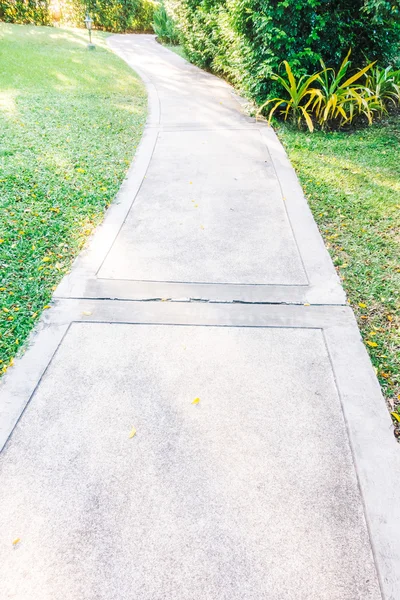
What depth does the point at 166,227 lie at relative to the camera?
A: 13.3 feet

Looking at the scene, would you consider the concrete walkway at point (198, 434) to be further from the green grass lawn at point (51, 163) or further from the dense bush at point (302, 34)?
the dense bush at point (302, 34)

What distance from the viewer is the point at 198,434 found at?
7.20 feet

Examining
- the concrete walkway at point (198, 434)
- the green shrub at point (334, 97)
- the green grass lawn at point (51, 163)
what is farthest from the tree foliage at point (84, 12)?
the concrete walkway at point (198, 434)

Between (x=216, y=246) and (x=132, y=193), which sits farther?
A: (x=132, y=193)

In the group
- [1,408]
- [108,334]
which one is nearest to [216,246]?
[108,334]

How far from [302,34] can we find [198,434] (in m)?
6.52

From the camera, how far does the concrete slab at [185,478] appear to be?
1662 millimetres

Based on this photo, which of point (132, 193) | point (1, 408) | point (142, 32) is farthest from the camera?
point (142, 32)

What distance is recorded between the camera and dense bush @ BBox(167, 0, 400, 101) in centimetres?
582

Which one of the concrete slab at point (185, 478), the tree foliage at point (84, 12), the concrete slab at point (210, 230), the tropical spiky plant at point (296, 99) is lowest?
the concrete slab at point (185, 478)

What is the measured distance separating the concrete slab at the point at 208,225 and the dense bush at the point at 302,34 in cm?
163

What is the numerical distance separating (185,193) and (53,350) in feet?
8.96

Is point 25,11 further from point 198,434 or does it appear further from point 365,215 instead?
point 198,434

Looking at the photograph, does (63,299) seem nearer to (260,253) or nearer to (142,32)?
(260,253)
